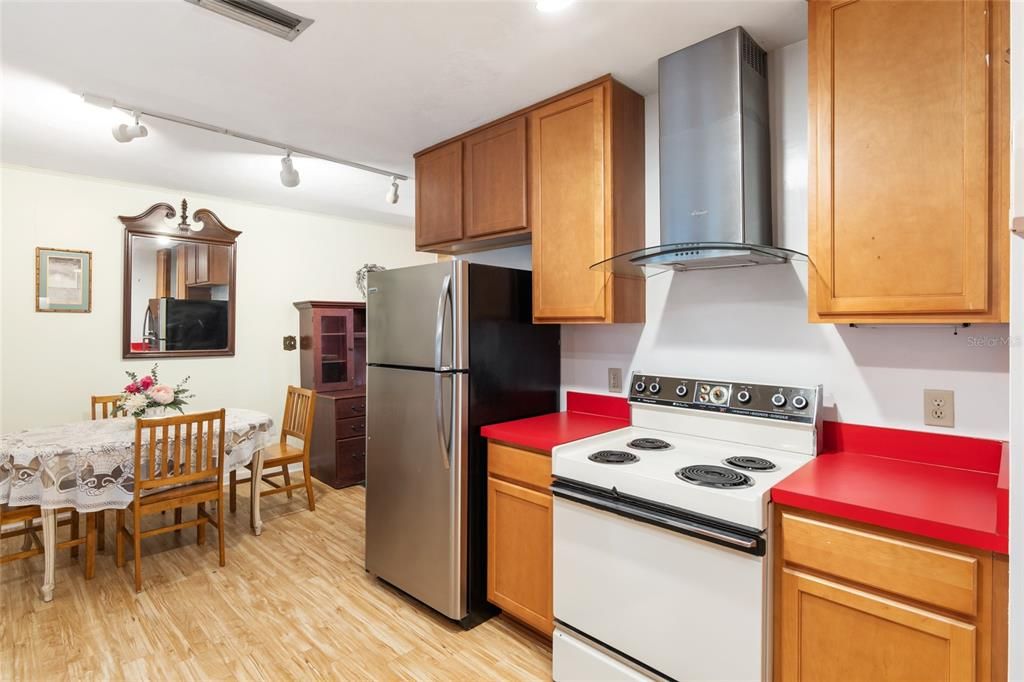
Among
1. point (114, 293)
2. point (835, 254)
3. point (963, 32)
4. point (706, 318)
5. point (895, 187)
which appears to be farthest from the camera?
point (114, 293)

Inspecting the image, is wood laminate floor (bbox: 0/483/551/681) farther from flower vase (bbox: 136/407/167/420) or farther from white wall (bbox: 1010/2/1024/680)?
white wall (bbox: 1010/2/1024/680)

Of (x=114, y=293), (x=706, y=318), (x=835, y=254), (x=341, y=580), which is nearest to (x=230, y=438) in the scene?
(x=341, y=580)

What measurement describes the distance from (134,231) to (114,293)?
1.61 feet

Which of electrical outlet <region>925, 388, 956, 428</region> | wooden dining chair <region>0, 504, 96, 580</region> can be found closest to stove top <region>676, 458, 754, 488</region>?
electrical outlet <region>925, 388, 956, 428</region>

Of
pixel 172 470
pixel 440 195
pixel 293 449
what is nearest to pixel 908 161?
pixel 440 195

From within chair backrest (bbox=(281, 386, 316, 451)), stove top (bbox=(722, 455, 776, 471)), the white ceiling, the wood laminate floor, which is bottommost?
the wood laminate floor

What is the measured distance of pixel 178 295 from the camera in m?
4.10

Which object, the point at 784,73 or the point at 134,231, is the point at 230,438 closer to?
the point at 134,231

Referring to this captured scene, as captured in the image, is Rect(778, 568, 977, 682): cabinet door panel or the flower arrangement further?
the flower arrangement

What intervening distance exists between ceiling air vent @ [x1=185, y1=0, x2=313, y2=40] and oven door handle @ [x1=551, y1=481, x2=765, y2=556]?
192 cm

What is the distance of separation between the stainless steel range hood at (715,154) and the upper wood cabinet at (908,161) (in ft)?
0.74

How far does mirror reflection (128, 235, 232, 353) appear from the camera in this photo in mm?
3930

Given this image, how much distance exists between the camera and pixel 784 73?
6.59 ft

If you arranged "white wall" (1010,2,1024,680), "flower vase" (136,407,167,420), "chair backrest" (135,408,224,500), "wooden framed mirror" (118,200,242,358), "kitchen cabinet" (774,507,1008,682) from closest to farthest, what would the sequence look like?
"white wall" (1010,2,1024,680), "kitchen cabinet" (774,507,1008,682), "chair backrest" (135,408,224,500), "flower vase" (136,407,167,420), "wooden framed mirror" (118,200,242,358)
